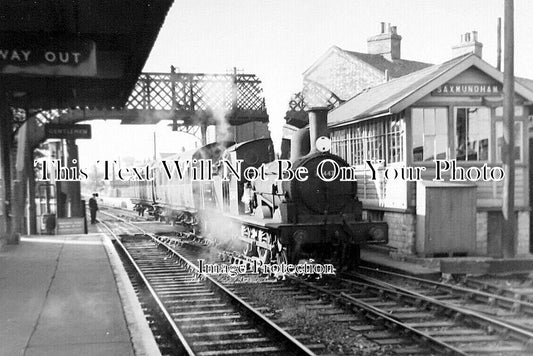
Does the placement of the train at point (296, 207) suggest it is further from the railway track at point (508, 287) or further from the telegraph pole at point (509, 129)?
the telegraph pole at point (509, 129)

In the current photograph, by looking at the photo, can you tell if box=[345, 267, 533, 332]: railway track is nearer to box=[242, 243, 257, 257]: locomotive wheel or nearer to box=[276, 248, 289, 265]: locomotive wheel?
box=[276, 248, 289, 265]: locomotive wheel

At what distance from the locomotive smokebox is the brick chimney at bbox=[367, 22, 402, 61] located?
12.9 metres

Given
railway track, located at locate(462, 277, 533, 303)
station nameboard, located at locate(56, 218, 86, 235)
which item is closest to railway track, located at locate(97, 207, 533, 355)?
railway track, located at locate(462, 277, 533, 303)

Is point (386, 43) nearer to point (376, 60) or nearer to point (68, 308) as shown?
point (376, 60)

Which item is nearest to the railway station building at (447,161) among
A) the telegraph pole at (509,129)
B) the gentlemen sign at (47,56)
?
the telegraph pole at (509,129)

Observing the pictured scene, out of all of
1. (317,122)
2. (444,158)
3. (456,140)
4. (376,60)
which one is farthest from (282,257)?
(376,60)

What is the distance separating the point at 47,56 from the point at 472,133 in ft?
33.8

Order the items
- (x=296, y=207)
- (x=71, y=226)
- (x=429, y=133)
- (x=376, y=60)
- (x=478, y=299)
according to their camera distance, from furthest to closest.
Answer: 1. (x=376, y=60)
2. (x=71, y=226)
3. (x=429, y=133)
4. (x=296, y=207)
5. (x=478, y=299)

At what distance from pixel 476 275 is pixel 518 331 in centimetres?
473

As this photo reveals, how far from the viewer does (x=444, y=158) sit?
44.6 ft

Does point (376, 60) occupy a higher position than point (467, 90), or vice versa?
point (376, 60)

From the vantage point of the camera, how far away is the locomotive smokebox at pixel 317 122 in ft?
32.5

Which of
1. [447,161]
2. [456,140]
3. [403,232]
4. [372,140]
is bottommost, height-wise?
[403,232]

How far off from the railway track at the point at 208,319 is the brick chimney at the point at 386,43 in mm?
14042
